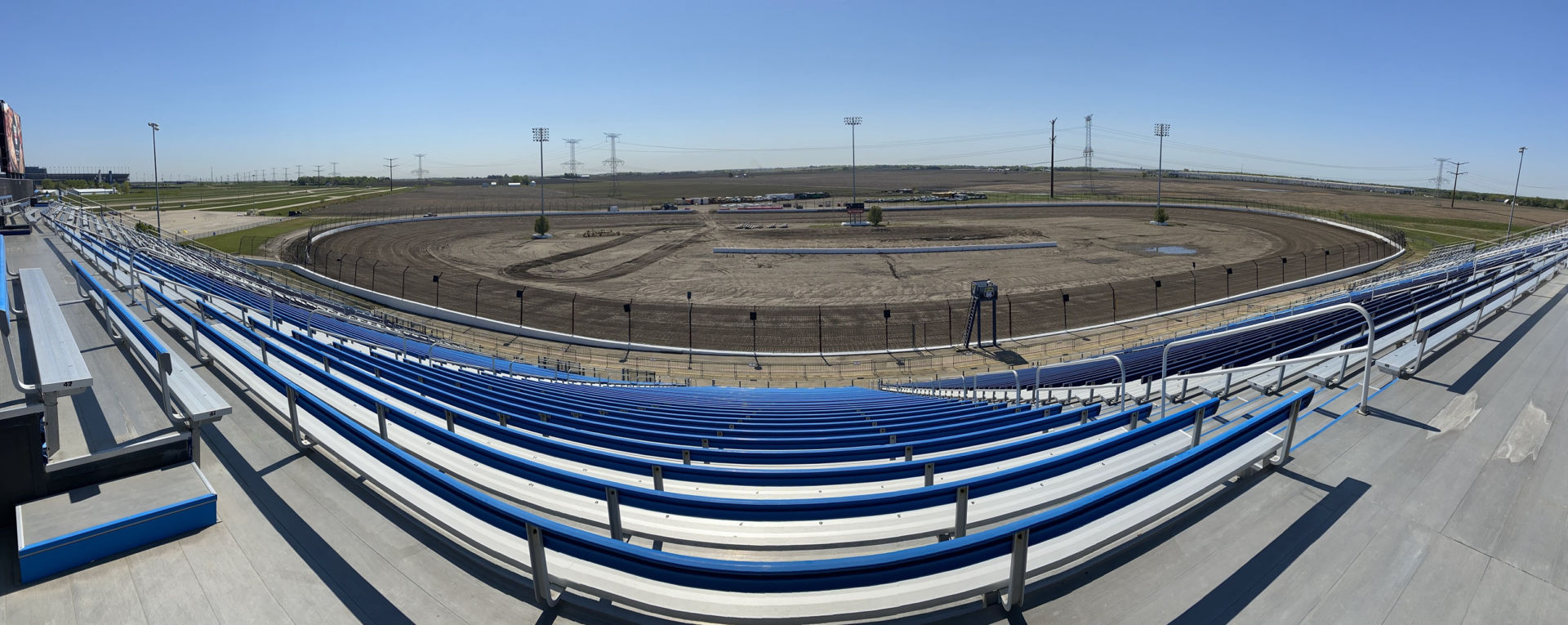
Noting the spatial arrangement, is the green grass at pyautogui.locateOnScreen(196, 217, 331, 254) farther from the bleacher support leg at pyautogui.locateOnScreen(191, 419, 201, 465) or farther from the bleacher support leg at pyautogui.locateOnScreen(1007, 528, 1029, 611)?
the bleacher support leg at pyautogui.locateOnScreen(1007, 528, 1029, 611)

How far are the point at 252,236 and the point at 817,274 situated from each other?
5624 cm

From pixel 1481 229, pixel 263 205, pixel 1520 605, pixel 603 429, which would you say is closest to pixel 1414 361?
pixel 1520 605

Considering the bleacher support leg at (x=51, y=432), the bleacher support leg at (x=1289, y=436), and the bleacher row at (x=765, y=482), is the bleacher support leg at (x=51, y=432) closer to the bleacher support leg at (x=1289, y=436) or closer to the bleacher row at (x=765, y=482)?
the bleacher row at (x=765, y=482)

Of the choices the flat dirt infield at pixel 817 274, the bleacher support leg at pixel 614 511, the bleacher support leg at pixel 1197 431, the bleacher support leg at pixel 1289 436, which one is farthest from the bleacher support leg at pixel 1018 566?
the flat dirt infield at pixel 817 274

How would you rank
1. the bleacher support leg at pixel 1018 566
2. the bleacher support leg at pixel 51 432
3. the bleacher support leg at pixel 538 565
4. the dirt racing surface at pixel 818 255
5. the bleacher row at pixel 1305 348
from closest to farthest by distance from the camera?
the bleacher support leg at pixel 1018 566 → the bleacher support leg at pixel 538 565 → the bleacher support leg at pixel 51 432 → the bleacher row at pixel 1305 348 → the dirt racing surface at pixel 818 255

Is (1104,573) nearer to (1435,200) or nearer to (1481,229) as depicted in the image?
(1481,229)

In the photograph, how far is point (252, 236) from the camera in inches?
2618

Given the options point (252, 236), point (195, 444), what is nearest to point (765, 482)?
point (195, 444)

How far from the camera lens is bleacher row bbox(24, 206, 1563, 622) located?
359cm

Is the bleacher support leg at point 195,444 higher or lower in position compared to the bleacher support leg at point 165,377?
lower

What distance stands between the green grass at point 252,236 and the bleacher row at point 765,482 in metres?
59.5

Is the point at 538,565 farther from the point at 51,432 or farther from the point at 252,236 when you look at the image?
the point at 252,236

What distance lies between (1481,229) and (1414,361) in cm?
9134

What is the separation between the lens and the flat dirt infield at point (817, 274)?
37406 mm
